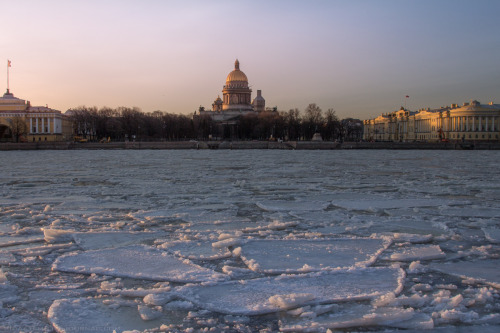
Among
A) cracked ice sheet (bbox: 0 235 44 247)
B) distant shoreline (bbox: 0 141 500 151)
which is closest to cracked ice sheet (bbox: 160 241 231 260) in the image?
cracked ice sheet (bbox: 0 235 44 247)

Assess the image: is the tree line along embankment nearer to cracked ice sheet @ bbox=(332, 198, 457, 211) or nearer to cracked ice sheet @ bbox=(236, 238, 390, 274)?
cracked ice sheet @ bbox=(332, 198, 457, 211)

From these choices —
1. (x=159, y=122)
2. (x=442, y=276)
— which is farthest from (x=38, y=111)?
(x=442, y=276)

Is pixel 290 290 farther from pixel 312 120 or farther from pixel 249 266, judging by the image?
pixel 312 120

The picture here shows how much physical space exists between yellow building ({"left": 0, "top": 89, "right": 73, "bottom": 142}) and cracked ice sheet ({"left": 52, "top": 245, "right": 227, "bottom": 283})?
89480 millimetres

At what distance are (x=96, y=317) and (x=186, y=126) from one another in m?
94.7

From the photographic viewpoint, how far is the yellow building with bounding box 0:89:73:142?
90.1 meters

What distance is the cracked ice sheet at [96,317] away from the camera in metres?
3.62

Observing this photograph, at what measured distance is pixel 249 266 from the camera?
512cm

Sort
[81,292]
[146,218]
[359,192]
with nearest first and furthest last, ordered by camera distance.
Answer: [81,292]
[146,218]
[359,192]

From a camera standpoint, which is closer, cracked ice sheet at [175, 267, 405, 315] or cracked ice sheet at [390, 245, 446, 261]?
cracked ice sheet at [175, 267, 405, 315]

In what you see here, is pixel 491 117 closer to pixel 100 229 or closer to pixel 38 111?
pixel 38 111

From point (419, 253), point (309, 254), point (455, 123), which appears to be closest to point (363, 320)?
point (309, 254)

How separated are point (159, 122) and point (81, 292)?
94457mm

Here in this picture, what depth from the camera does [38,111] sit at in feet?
303
